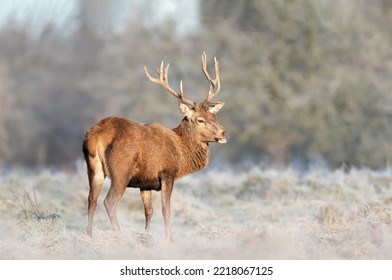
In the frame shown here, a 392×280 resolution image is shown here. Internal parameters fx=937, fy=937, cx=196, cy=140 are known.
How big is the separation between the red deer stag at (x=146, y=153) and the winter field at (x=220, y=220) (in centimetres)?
50

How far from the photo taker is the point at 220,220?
15617 mm

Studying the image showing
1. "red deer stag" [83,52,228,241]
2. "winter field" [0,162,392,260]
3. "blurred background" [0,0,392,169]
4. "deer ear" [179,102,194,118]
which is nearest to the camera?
"winter field" [0,162,392,260]

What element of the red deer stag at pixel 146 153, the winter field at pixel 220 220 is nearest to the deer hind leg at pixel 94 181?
the red deer stag at pixel 146 153

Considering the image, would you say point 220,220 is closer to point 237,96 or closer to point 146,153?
point 146,153

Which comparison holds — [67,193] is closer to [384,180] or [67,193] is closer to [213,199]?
[213,199]

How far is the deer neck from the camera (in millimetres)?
11430

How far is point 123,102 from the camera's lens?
32625 mm

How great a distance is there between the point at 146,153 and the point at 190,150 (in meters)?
0.92

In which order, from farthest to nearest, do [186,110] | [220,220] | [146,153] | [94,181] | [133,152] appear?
[220,220]
[186,110]
[146,153]
[133,152]
[94,181]

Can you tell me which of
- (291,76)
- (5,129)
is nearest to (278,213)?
(291,76)

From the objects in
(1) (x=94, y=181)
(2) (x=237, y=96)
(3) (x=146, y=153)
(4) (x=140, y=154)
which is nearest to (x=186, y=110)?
(3) (x=146, y=153)

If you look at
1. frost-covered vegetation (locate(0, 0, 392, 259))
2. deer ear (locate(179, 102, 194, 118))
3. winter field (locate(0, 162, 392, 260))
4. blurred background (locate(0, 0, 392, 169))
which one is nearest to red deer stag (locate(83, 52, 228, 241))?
deer ear (locate(179, 102, 194, 118))

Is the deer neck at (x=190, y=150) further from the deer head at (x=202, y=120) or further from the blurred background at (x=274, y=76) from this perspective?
the blurred background at (x=274, y=76)

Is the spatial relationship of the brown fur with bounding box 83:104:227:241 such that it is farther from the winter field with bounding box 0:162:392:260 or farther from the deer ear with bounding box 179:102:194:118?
the winter field with bounding box 0:162:392:260
